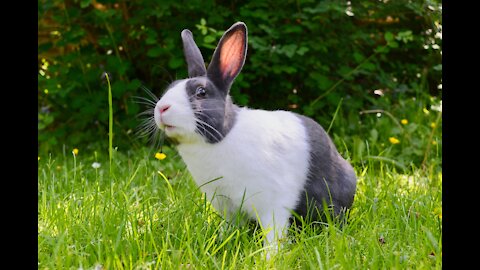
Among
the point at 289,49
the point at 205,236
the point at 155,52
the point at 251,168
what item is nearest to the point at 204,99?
the point at 251,168

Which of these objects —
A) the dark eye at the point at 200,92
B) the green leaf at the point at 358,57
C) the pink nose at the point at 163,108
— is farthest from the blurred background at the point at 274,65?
the pink nose at the point at 163,108

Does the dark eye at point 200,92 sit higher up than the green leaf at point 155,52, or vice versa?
the dark eye at point 200,92

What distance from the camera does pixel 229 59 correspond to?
2.36 m

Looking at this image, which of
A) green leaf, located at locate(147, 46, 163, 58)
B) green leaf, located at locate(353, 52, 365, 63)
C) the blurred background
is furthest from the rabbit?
green leaf, located at locate(353, 52, 365, 63)

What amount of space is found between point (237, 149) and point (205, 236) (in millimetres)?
347

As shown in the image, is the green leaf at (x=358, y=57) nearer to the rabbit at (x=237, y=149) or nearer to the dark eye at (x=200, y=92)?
the rabbit at (x=237, y=149)

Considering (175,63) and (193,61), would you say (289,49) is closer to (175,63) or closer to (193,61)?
(175,63)

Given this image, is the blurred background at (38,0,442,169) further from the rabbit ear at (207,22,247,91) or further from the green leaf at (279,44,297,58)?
the rabbit ear at (207,22,247,91)

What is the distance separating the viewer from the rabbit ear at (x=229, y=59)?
2350 millimetres

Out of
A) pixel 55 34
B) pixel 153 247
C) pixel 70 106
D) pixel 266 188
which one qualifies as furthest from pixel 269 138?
pixel 55 34

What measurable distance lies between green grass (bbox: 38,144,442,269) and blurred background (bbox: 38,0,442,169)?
1338mm

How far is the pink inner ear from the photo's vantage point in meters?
2.36

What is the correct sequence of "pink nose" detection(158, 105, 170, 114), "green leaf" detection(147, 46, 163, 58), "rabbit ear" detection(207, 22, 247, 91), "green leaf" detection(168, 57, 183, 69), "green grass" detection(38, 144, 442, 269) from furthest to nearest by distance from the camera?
"green leaf" detection(147, 46, 163, 58), "green leaf" detection(168, 57, 183, 69), "rabbit ear" detection(207, 22, 247, 91), "pink nose" detection(158, 105, 170, 114), "green grass" detection(38, 144, 442, 269)

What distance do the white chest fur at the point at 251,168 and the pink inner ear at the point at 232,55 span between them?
0.59 feet
